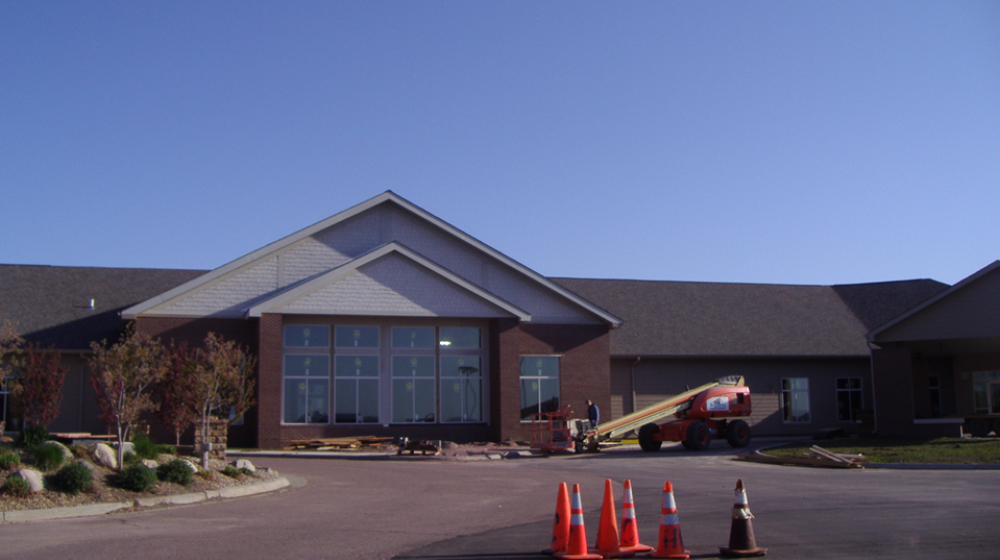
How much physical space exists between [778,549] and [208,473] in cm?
1062

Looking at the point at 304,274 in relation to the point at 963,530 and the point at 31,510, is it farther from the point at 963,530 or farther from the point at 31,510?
the point at 963,530

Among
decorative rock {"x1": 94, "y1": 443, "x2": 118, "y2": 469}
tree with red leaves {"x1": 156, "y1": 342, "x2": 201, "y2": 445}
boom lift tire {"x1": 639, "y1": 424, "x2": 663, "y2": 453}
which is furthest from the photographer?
boom lift tire {"x1": 639, "y1": 424, "x2": 663, "y2": 453}

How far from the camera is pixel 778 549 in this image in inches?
404

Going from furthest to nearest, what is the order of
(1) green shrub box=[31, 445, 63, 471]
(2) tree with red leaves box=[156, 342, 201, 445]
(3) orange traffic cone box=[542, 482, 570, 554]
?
(2) tree with red leaves box=[156, 342, 201, 445] < (1) green shrub box=[31, 445, 63, 471] < (3) orange traffic cone box=[542, 482, 570, 554]

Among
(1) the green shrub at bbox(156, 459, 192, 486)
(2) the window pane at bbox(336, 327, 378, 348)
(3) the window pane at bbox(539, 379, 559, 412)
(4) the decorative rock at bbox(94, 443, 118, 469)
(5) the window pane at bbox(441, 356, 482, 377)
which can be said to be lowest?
(1) the green shrub at bbox(156, 459, 192, 486)

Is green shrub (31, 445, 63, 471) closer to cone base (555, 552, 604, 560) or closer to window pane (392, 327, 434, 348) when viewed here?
cone base (555, 552, 604, 560)

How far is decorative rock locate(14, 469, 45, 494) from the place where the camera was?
1356 centimetres

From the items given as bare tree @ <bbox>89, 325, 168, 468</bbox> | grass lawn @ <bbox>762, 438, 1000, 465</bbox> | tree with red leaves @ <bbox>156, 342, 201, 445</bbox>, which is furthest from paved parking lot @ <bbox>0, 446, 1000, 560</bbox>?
tree with red leaves @ <bbox>156, 342, 201, 445</bbox>

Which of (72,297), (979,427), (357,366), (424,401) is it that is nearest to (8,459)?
(357,366)

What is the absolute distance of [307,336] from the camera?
31.7m

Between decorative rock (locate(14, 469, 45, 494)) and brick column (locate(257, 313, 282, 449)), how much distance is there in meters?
16.4

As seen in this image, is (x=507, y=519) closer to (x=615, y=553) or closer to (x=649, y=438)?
(x=615, y=553)

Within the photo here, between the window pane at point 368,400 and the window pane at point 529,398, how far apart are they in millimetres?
5575

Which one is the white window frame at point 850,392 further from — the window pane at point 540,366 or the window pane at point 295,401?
the window pane at point 295,401
